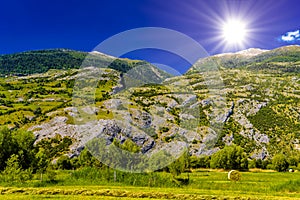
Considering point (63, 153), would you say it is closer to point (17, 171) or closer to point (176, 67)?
point (17, 171)

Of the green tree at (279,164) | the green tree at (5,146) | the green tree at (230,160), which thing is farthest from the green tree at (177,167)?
the green tree at (279,164)

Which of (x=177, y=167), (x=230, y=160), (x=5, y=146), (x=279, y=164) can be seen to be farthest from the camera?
(x=279, y=164)

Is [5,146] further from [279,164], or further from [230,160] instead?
[279,164]

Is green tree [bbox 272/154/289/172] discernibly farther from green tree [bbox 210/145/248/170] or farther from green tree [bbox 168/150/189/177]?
green tree [bbox 168/150/189/177]

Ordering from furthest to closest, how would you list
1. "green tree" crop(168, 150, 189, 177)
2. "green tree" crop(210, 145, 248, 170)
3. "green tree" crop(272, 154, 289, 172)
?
1. "green tree" crop(272, 154, 289, 172)
2. "green tree" crop(210, 145, 248, 170)
3. "green tree" crop(168, 150, 189, 177)

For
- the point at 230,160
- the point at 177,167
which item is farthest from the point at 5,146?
the point at 230,160

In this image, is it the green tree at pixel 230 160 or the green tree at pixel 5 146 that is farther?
the green tree at pixel 230 160

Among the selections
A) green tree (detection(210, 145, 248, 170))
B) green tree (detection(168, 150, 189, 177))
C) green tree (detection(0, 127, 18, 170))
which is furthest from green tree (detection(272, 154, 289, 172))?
green tree (detection(0, 127, 18, 170))

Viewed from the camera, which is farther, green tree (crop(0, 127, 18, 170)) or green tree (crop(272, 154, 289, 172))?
green tree (crop(272, 154, 289, 172))

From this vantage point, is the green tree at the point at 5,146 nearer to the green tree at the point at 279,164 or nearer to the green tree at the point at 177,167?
the green tree at the point at 177,167

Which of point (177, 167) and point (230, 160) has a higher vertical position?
point (230, 160)

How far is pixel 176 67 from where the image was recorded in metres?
42.6

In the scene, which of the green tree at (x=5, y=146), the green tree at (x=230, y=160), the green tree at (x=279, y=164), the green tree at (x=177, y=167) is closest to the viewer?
the green tree at (x=177, y=167)

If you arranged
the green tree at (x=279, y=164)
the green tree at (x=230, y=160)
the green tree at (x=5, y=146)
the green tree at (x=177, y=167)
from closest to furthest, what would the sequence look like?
the green tree at (x=177, y=167) < the green tree at (x=5, y=146) < the green tree at (x=230, y=160) < the green tree at (x=279, y=164)
